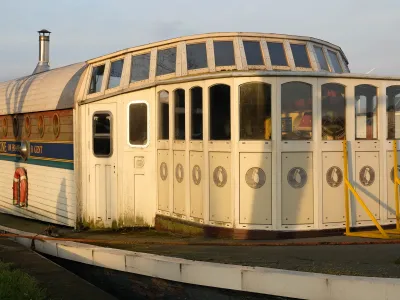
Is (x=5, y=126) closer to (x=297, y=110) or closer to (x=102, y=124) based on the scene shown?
(x=102, y=124)

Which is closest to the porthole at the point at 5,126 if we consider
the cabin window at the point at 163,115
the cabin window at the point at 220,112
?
the cabin window at the point at 163,115

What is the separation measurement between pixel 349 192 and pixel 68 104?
581cm

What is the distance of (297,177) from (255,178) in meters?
0.60

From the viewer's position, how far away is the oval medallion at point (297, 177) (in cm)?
777

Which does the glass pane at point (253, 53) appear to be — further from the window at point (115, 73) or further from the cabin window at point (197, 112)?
the window at point (115, 73)

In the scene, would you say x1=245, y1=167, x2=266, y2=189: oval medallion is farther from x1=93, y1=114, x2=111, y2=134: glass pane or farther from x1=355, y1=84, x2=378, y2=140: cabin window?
x1=93, y1=114, x2=111, y2=134: glass pane

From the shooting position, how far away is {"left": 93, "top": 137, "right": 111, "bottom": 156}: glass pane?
10.2m

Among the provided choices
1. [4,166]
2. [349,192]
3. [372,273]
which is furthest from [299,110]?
[4,166]

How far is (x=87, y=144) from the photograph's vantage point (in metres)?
10.5

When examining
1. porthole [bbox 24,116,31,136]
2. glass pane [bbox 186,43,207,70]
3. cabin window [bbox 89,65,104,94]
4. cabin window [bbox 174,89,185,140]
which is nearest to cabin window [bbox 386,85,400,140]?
glass pane [bbox 186,43,207,70]

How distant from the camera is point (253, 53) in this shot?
9023 millimetres

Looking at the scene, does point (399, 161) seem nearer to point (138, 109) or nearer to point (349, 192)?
point (349, 192)

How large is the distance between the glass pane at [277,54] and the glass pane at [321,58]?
76 centimetres

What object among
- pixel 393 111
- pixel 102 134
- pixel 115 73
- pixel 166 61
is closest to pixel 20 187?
pixel 102 134
